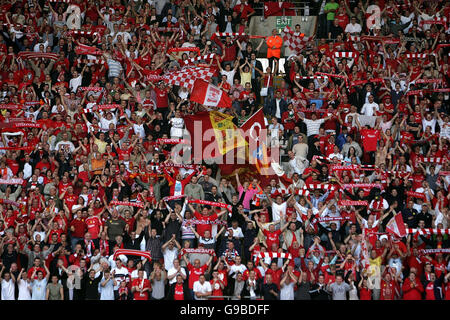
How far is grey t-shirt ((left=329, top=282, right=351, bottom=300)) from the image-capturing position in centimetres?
1919

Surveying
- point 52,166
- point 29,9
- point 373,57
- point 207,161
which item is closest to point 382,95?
point 373,57

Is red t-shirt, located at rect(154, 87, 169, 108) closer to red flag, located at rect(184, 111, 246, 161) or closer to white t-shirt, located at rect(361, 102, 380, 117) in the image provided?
red flag, located at rect(184, 111, 246, 161)

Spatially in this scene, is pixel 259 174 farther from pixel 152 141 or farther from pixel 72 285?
pixel 72 285

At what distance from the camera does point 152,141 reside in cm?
2298

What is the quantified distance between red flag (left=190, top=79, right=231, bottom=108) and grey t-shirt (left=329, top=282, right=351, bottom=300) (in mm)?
6287

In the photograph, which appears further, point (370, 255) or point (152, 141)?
point (152, 141)

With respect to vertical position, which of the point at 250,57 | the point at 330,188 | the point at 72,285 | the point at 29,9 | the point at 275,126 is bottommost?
the point at 72,285

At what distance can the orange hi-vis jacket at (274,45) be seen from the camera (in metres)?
25.5

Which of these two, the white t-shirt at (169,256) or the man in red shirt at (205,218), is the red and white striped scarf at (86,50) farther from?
the white t-shirt at (169,256)

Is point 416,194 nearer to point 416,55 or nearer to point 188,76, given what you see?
point 416,55

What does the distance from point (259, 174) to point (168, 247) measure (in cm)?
346

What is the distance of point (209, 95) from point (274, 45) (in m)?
3.01

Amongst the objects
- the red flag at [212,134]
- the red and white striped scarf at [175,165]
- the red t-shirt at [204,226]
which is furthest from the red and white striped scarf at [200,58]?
the red t-shirt at [204,226]

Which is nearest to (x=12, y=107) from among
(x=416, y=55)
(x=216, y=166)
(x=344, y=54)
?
(x=216, y=166)
